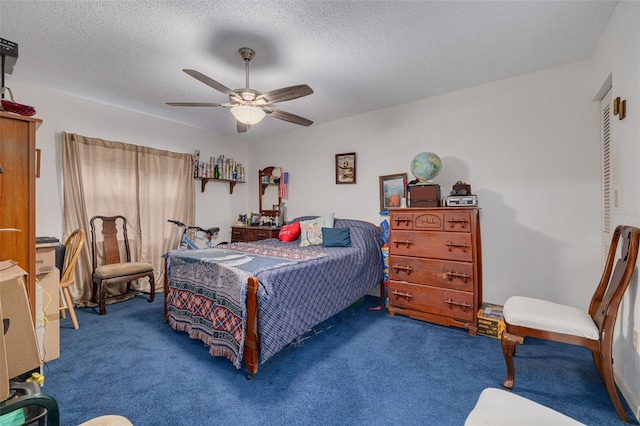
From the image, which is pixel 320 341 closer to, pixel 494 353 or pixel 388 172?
pixel 494 353

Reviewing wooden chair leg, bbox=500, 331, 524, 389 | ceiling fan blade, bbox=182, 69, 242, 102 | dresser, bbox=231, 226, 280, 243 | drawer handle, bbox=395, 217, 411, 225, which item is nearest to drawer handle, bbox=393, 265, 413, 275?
drawer handle, bbox=395, 217, 411, 225

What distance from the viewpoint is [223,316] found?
80.3 inches

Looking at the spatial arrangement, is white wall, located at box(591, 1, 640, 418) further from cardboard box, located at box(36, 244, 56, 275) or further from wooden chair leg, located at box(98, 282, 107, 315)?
wooden chair leg, located at box(98, 282, 107, 315)

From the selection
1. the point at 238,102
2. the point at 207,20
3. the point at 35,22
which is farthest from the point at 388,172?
the point at 35,22

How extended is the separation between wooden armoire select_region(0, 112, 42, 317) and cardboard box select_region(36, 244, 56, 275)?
1335 mm

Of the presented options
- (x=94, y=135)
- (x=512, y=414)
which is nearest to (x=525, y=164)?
(x=512, y=414)

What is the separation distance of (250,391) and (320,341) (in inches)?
32.2

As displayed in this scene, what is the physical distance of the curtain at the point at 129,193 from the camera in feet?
10.7

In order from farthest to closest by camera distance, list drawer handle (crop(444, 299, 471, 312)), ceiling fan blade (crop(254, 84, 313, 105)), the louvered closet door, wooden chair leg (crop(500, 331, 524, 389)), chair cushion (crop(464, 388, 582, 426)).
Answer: drawer handle (crop(444, 299, 471, 312)), the louvered closet door, ceiling fan blade (crop(254, 84, 313, 105)), wooden chair leg (crop(500, 331, 524, 389)), chair cushion (crop(464, 388, 582, 426))

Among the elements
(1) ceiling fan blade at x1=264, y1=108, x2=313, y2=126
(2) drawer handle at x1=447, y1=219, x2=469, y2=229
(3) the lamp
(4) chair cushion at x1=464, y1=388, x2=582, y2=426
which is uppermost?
(1) ceiling fan blade at x1=264, y1=108, x2=313, y2=126

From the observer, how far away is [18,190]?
123 cm

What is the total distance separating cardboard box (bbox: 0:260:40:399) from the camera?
0.97 metres

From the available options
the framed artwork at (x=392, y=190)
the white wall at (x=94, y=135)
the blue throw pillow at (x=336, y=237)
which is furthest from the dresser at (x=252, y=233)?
the framed artwork at (x=392, y=190)

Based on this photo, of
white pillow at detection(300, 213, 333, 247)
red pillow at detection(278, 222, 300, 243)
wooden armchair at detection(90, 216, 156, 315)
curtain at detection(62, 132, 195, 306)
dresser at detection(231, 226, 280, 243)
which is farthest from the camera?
dresser at detection(231, 226, 280, 243)
